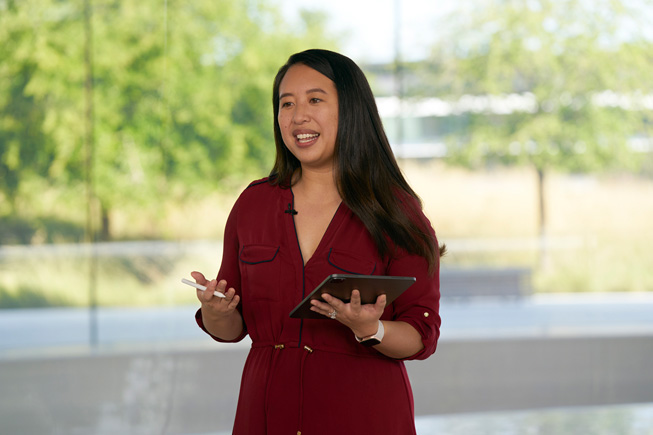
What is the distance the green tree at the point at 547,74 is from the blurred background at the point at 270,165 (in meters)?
0.01

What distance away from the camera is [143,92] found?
498 centimetres

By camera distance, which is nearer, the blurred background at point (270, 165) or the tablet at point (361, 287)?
the tablet at point (361, 287)

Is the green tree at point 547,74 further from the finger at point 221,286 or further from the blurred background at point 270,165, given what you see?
the finger at point 221,286

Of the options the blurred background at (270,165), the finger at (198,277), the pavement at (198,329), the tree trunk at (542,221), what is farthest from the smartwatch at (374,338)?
the tree trunk at (542,221)

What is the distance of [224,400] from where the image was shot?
4730 millimetres

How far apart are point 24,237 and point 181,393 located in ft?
4.35

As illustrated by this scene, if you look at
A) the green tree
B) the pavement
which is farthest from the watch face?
the green tree

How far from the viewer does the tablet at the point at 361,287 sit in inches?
53.0

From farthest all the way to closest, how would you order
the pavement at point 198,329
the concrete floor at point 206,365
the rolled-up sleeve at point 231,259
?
the pavement at point 198,329 < the concrete floor at point 206,365 < the rolled-up sleeve at point 231,259

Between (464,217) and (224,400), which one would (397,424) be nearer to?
(224,400)

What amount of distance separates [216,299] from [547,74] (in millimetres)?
4486

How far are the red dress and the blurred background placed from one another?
2.93m

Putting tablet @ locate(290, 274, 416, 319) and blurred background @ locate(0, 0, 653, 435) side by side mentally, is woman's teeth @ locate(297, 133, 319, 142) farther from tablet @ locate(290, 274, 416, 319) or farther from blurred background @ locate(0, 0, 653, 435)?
blurred background @ locate(0, 0, 653, 435)

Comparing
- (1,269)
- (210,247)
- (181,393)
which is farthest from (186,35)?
(181,393)
